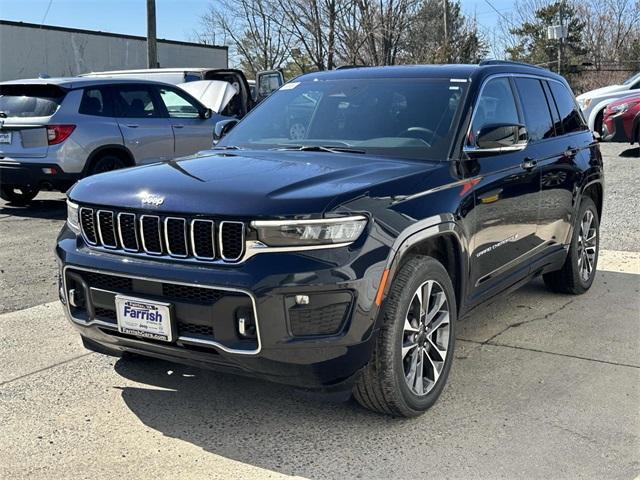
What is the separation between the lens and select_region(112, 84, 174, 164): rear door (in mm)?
10039

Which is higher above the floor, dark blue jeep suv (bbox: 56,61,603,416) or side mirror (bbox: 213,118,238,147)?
side mirror (bbox: 213,118,238,147)

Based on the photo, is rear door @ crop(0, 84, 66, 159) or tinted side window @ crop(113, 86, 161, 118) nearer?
rear door @ crop(0, 84, 66, 159)

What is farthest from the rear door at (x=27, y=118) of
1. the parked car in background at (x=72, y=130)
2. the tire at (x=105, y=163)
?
the tire at (x=105, y=163)

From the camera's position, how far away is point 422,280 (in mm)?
3629

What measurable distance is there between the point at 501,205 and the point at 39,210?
25.2 ft

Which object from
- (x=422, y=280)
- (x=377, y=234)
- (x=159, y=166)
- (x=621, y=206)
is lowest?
(x=621, y=206)

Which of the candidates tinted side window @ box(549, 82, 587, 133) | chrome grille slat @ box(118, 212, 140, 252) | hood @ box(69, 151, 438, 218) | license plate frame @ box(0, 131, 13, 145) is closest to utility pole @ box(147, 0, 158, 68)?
license plate frame @ box(0, 131, 13, 145)

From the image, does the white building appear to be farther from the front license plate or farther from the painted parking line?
the front license plate

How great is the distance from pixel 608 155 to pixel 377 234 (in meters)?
13.9

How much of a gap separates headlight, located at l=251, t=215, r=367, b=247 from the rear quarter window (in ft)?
23.2

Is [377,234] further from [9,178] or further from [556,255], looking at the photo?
[9,178]

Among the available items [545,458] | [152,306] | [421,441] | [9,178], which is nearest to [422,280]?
[421,441]

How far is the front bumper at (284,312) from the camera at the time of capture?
3.16m

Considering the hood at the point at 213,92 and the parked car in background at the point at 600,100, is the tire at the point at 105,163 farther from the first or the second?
the parked car in background at the point at 600,100
